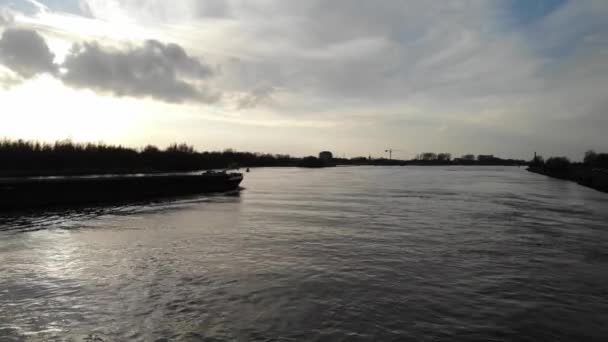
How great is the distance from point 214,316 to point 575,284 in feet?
31.6

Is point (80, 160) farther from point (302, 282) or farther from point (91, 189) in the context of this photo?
point (302, 282)

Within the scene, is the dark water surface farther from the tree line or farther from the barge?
the tree line

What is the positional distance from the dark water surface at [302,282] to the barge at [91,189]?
26.6 feet

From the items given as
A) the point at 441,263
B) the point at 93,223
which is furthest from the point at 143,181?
the point at 441,263

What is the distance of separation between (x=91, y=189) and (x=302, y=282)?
27.7 meters

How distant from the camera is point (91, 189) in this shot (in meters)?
29.8

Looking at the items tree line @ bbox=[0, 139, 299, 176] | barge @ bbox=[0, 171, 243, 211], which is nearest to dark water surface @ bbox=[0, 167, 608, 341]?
barge @ bbox=[0, 171, 243, 211]

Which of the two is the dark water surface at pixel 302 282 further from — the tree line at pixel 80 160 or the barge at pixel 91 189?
the tree line at pixel 80 160

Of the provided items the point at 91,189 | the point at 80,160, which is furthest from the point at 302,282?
the point at 80,160

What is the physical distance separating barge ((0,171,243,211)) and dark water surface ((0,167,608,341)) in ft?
26.6

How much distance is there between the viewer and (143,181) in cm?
3488

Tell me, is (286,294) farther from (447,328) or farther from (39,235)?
(39,235)

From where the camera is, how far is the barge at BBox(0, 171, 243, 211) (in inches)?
987

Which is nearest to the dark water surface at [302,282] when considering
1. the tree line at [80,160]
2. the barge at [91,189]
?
the barge at [91,189]
